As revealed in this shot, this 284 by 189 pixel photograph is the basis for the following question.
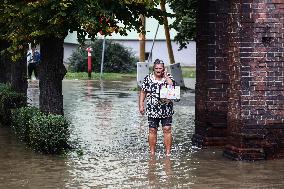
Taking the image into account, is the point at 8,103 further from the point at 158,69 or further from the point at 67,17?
the point at 158,69

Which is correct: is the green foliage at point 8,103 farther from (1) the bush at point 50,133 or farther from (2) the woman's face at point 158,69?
(2) the woman's face at point 158,69

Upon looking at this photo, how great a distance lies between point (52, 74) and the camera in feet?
46.2

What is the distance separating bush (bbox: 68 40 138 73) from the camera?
46344 mm

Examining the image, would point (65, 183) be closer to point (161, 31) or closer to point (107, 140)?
point (107, 140)

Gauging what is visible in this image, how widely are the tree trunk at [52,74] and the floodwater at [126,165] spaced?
2.98 feet

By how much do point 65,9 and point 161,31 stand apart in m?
47.4

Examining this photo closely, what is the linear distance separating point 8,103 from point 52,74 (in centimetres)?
371

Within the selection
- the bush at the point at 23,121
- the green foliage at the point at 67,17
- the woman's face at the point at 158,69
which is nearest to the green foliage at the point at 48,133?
the bush at the point at 23,121

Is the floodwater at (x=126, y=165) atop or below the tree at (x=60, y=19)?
below

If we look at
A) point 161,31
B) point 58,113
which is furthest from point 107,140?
point 161,31

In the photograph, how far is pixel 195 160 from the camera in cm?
1245

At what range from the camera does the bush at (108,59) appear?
4634cm

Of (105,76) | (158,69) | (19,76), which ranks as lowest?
(105,76)

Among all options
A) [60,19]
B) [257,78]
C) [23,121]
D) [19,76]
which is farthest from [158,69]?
[19,76]
